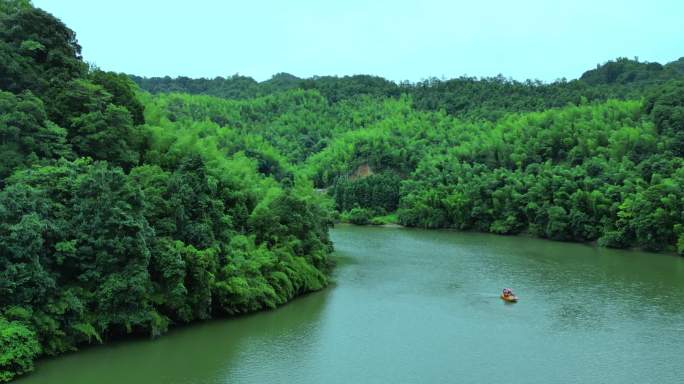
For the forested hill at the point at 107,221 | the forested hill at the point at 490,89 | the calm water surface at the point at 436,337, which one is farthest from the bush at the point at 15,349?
the forested hill at the point at 490,89

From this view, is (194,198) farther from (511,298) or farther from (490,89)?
(490,89)

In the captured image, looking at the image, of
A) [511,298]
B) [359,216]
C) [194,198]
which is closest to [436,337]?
[511,298]

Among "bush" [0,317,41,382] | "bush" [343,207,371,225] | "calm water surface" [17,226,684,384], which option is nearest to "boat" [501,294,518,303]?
"calm water surface" [17,226,684,384]

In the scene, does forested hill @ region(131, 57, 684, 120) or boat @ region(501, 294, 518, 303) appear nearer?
boat @ region(501, 294, 518, 303)

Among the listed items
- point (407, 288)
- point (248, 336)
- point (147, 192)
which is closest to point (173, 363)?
point (248, 336)

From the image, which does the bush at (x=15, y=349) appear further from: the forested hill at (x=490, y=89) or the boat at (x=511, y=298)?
the forested hill at (x=490, y=89)

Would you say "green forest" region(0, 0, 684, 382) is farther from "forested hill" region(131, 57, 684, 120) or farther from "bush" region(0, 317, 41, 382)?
"forested hill" region(131, 57, 684, 120)
